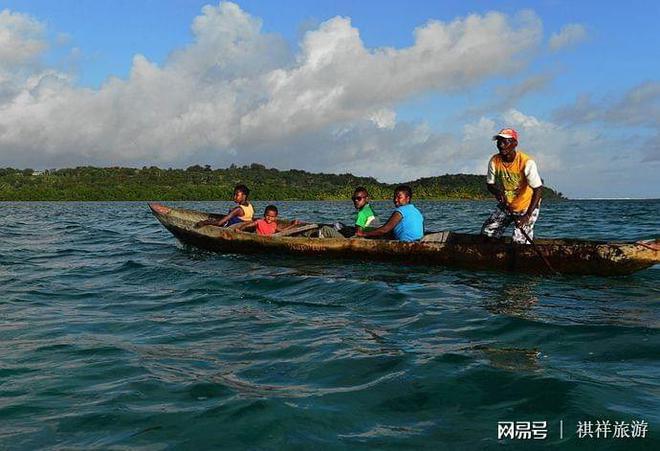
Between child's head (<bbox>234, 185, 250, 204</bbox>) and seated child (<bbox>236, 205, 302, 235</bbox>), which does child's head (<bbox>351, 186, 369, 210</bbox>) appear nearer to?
seated child (<bbox>236, 205, 302, 235</bbox>)

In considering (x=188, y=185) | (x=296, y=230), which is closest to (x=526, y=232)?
(x=296, y=230)

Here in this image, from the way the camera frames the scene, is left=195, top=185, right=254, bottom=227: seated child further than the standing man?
Yes

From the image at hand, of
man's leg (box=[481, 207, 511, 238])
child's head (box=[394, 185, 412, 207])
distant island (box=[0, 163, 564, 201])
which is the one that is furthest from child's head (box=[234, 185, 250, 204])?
distant island (box=[0, 163, 564, 201])

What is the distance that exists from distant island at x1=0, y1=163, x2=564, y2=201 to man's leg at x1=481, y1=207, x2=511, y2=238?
73.1 m

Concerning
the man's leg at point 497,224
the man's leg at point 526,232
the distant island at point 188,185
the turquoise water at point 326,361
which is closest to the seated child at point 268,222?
the turquoise water at point 326,361

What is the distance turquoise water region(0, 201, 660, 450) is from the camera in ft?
10.6

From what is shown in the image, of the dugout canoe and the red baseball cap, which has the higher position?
the red baseball cap

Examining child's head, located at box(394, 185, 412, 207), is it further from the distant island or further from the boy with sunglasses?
the distant island

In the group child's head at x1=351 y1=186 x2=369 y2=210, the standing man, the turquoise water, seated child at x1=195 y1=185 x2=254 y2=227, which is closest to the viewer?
the turquoise water

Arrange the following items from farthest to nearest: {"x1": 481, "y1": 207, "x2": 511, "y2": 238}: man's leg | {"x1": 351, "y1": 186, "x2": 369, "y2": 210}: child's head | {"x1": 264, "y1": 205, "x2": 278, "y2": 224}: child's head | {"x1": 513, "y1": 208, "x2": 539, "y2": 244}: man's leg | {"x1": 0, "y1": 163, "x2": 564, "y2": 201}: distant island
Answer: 1. {"x1": 0, "y1": 163, "x2": 564, "y2": 201}: distant island
2. {"x1": 264, "y1": 205, "x2": 278, "y2": 224}: child's head
3. {"x1": 351, "y1": 186, "x2": 369, "y2": 210}: child's head
4. {"x1": 481, "y1": 207, "x2": 511, "y2": 238}: man's leg
5. {"x1": 513, "y1": 208, "x2": 539, "y2": 244}: man's leg

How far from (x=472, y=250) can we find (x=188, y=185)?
82.8 metres

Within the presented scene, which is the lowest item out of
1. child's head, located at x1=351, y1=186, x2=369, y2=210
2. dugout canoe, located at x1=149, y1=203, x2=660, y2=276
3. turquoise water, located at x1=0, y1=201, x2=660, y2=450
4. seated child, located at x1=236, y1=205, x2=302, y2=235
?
turquoise water, located at x1=0, y1=201, x2=660, y2=450

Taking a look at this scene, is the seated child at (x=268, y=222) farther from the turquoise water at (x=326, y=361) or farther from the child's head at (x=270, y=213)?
the turquoise water at (x=326, y=361)

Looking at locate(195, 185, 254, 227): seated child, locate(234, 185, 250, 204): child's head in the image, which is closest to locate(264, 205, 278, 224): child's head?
locate(234, 185, 250, 204): child's head
